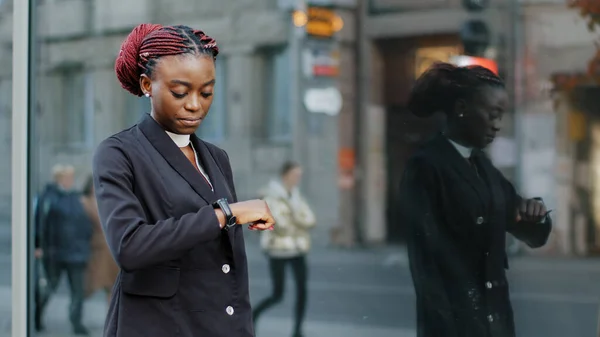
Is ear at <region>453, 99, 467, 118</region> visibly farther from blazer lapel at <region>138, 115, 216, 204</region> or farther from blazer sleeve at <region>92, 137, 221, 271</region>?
blazer sleeve at <region>92, 137, 221, 271</region>

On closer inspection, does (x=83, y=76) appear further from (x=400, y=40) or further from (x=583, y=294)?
(x=583, y=294)

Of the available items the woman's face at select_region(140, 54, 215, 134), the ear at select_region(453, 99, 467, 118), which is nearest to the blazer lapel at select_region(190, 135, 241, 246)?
the woman's face at select_region(140, 54, 215, 134)

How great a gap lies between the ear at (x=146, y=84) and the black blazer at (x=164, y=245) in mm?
69

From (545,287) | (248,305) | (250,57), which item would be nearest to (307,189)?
(250,57)

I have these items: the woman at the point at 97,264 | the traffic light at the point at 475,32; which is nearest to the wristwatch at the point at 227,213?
the traffic light at the point at 475,32

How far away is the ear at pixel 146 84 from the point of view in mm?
1977

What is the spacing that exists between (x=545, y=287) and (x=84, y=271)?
3.54 m

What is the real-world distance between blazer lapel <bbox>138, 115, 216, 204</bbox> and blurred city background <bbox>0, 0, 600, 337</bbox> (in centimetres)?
278

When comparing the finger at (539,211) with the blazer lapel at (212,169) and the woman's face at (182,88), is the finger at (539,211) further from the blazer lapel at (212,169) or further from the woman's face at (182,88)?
the woman's face at (182,88)

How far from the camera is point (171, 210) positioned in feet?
6.34

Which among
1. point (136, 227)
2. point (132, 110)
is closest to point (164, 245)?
point (136, 227)

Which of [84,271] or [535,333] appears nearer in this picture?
[535,333]

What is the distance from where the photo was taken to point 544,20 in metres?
5.43

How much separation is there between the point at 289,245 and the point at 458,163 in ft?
12.4
